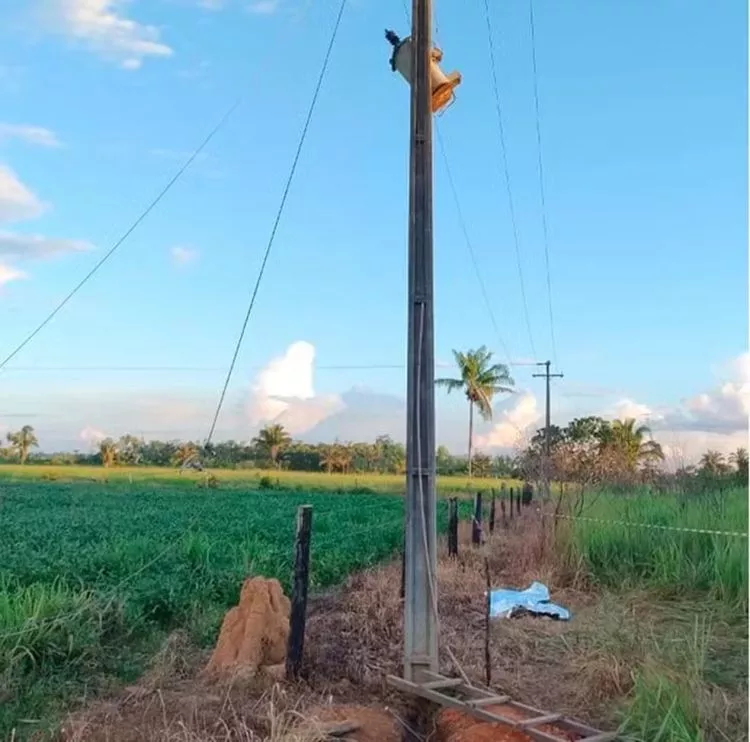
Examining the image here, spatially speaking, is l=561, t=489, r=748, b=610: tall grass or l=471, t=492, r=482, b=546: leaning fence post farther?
l=471, t=492, r=482, b=546: leaning fence post

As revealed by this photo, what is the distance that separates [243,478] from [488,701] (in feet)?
119

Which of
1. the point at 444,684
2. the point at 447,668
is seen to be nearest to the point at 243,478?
the point at 447,668

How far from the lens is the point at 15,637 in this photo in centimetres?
515

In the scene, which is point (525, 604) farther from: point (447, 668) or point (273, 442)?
point (273, 442)

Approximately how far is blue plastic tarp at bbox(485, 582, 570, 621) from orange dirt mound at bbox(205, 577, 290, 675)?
201 centimetres

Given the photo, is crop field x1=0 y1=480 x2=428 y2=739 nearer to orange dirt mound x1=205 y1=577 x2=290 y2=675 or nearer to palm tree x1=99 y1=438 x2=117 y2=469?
orange dirt mound x1=205 y1=577 x2=290 y2=675

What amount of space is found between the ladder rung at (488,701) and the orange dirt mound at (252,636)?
4.90ft

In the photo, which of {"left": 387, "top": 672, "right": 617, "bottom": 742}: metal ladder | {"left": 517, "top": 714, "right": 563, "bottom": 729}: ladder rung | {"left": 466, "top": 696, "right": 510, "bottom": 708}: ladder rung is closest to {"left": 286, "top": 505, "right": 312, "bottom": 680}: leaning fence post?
{"left": 387, "top": 672, "right": 617, "bottom": 742}: metal ladder

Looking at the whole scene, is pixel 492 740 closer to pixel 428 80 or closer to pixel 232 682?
pixel 232 682

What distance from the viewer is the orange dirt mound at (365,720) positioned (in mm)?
4168

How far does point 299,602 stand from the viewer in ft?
16.7

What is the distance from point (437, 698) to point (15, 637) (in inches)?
105

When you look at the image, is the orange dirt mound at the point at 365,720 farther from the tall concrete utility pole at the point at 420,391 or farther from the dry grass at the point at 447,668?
the tall concrete utility pole at the point at 420,391

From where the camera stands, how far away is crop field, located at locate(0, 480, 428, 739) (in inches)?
200
